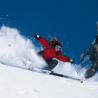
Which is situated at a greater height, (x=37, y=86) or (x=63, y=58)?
(x=63, y=58)

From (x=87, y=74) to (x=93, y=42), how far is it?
140cm

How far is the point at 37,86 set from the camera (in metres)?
9.82

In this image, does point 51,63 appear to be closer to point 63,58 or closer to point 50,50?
point 50,50

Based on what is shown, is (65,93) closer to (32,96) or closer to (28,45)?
(32,96)

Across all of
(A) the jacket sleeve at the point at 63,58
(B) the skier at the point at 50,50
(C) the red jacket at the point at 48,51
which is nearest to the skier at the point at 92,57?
(A) the jacket sleeve at the point at 63,58

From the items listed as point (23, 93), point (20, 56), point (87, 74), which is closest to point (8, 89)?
point (23, 93)

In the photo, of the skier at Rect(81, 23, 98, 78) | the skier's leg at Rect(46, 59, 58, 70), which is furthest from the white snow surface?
the skier at Rect(81, 23, 98, 78)

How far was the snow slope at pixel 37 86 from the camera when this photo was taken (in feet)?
29.6

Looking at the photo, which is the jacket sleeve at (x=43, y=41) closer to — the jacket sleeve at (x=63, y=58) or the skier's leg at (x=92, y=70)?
the jacket sleeve at (x=63, y=58)

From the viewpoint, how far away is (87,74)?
1852 cm

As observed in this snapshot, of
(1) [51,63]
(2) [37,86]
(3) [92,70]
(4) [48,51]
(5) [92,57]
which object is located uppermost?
(5) [92,57]

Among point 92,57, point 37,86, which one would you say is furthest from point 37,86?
point 92,57

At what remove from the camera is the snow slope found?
9.03m

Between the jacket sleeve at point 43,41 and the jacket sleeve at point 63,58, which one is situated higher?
the jacket sleeve at point 43,41
